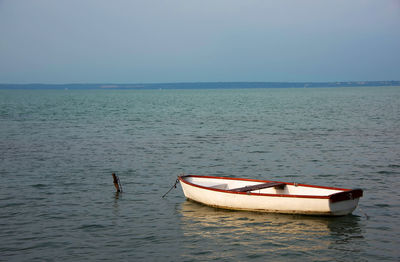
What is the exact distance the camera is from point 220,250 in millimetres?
14484

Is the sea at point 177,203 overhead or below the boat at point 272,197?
below

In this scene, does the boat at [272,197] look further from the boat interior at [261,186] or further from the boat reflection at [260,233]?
the boat reflection at [260,233]

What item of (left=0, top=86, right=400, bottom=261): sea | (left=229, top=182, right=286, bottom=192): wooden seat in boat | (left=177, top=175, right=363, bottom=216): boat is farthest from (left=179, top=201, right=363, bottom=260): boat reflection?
(left=229, top=182, right=286, bottom=192): wooden seat in boat

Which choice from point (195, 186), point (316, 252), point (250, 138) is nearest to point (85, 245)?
point (195, 186)

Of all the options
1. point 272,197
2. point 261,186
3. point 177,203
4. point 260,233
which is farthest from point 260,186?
point 177,203

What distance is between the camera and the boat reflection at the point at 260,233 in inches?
567

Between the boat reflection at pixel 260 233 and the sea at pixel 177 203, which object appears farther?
the sea at pixel 177 203

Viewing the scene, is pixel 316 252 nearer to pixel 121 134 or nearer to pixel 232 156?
pixel 232 156

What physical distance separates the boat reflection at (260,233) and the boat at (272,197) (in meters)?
0.31

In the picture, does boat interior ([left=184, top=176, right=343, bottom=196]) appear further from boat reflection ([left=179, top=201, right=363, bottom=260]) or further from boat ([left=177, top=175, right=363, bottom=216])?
boat reflection ([left=179, top=201, right=363, bottom=260])

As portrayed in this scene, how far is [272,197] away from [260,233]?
2.12 metres

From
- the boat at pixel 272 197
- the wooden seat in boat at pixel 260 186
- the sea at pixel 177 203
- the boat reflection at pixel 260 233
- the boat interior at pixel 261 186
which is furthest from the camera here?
the wooden seat in boat at pixel 260 186

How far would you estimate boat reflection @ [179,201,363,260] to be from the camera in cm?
1441

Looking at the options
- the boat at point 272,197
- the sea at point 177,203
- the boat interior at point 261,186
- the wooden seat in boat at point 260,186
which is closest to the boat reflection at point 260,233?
the sea at point 177,203
